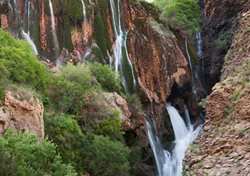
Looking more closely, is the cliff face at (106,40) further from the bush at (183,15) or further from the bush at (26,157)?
the bush at (26,157)

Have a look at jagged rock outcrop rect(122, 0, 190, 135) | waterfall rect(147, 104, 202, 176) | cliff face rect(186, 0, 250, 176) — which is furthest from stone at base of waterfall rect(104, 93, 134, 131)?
cliff face rect(186, 0, 250, 176)

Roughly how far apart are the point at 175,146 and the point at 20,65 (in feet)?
56.4

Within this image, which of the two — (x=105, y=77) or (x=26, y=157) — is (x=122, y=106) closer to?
(x=105, y=77)

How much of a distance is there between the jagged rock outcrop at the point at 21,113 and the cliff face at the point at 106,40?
47.5ft

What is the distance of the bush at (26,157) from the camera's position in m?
13.8

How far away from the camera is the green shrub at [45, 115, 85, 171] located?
21.6 m

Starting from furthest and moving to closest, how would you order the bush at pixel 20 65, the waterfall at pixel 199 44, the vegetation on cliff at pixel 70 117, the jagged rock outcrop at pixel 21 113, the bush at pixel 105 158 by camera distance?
the waterfall at pixel 199 44
the bush at pixel 105 158
the bush at pixel 20 65
the vegetation on cliff at pixel 70 117
the jagged rock outcrop at pixel 21 113

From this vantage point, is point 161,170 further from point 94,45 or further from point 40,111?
point 40,111

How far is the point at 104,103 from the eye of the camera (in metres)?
26.9

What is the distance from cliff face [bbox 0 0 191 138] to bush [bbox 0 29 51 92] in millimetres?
8880

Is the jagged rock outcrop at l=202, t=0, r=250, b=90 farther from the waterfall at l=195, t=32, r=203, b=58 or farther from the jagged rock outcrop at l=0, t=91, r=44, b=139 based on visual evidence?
the jagged rock outcrop at l=0, t=91, r=44, b=139

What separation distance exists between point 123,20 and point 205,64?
1153 cm

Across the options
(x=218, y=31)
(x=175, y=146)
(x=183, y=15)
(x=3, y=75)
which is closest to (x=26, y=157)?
(x=3, y=75)

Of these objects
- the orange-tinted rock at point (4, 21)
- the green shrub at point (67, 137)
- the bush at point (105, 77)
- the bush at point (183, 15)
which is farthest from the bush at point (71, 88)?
the bush at point (183, 15)
